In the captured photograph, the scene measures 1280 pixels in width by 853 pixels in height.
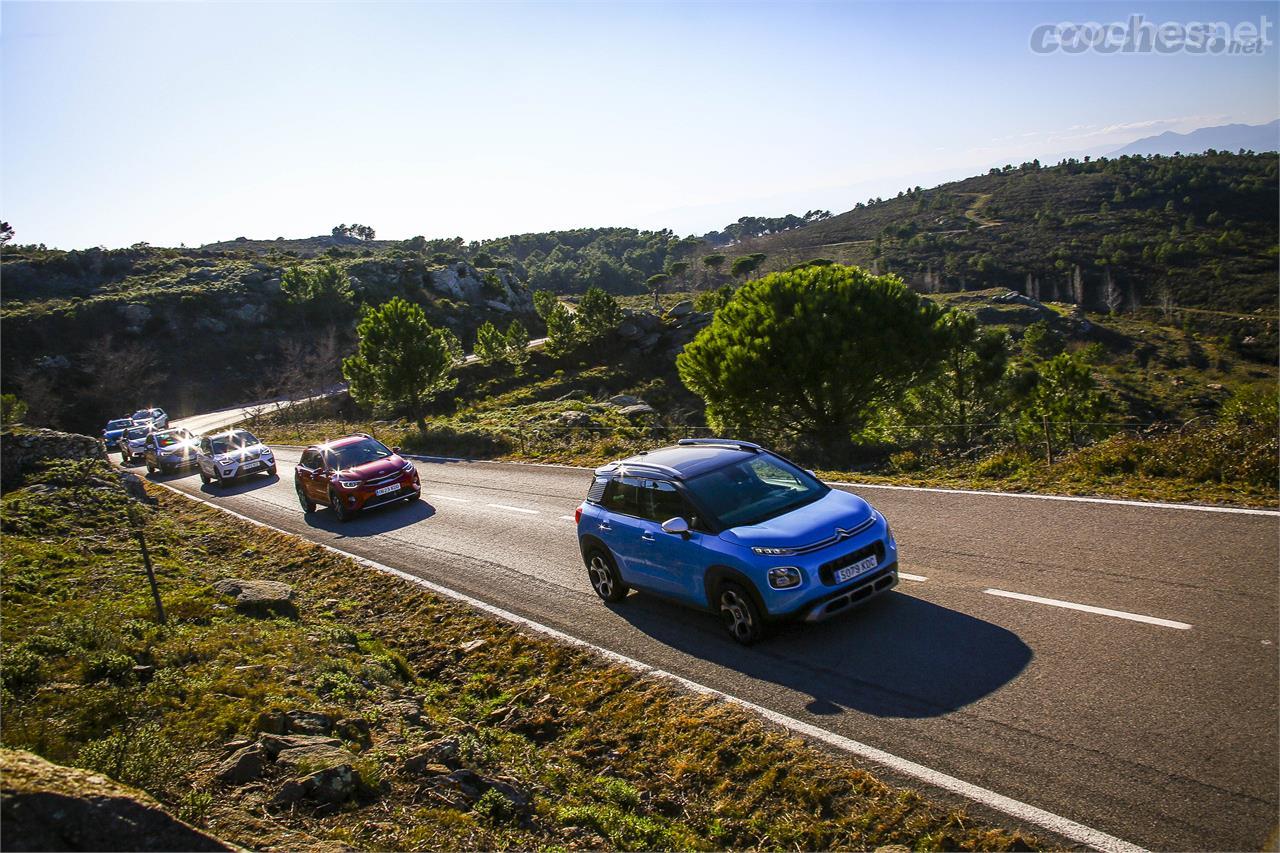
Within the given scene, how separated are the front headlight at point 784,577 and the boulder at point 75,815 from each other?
499 cm

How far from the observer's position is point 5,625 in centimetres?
826

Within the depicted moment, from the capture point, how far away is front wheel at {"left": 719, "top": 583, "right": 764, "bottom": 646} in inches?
298

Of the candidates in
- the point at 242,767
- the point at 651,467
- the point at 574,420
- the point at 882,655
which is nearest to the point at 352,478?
the point at 651,467

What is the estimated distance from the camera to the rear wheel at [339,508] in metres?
17.6

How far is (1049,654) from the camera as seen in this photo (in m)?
6.53

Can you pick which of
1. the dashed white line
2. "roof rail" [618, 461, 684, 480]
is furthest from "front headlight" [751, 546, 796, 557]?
the dashed white line

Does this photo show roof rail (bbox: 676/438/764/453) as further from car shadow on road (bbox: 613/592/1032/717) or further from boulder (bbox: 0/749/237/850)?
boulder (bbox: 0/749/237/850)

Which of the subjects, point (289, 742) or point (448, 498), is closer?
point (289, 742)

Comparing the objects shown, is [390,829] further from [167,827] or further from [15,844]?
[15,844]

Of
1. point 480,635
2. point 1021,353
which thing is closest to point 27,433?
point 480,635

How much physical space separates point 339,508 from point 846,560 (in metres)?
13.7

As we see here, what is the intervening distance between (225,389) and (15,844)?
7989 centimetres

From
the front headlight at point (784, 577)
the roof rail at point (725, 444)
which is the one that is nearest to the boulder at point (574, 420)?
the roof rail at point (725, 444)

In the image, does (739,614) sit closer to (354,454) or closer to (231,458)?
(354,454)
